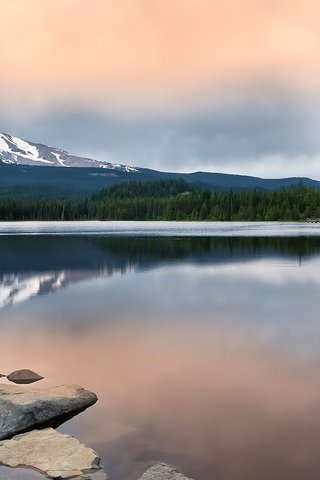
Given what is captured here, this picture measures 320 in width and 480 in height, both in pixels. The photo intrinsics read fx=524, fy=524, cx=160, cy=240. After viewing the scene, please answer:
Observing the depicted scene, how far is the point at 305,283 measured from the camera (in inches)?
1688

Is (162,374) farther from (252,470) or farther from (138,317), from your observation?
(138,317)

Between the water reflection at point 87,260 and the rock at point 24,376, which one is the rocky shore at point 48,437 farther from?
the water reflection at point 87,260

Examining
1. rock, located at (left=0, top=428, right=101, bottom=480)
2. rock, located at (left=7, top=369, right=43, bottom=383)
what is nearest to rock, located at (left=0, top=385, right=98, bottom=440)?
rock, located at (left=0, top=428, right=101, bottom=480)

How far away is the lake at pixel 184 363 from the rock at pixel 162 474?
58 cm

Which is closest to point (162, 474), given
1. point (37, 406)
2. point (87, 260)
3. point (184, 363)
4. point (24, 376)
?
point (37, 406)

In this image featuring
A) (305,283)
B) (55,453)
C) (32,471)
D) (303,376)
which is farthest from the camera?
(305,283)

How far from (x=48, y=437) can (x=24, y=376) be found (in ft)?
18.8

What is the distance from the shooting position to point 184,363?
67.1ft

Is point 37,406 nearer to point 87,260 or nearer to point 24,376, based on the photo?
point 24,376

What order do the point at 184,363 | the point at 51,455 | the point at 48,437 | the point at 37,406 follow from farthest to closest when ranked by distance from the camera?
the point at 184,363
the point at 37,406
the point at 48,437
the point at 51,455

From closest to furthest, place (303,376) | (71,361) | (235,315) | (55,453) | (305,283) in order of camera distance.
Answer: (55,453)
(303,376)
(71,361)
(235,315)
(305,283)

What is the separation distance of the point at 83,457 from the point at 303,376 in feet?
29.4

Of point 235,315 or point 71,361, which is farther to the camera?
point 235,315

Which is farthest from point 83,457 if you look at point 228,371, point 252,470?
point 228,371
